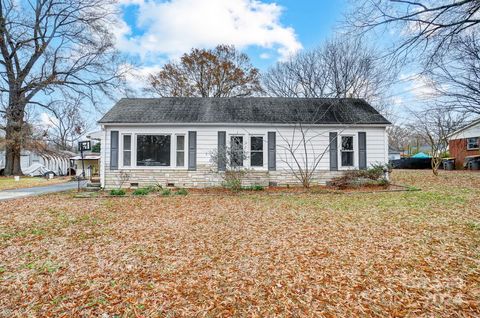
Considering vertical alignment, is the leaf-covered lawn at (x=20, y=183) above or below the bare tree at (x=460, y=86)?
below

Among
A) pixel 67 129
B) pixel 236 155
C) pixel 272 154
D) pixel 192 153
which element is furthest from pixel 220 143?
pixel 67 129

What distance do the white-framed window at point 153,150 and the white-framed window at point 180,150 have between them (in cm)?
36

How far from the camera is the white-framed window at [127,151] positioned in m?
11.7

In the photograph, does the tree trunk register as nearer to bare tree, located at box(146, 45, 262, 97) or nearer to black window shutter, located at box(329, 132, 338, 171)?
bare tree, located at box(146, 45, 262, 97)

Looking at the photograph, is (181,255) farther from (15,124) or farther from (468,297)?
(15,124)

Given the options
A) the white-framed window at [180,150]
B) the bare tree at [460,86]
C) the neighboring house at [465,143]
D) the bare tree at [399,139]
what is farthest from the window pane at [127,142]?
the bare tree at [399,139]

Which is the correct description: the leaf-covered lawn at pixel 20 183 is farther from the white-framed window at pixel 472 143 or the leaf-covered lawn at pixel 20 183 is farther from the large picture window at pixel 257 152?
the white-framed window at pixel 472 143

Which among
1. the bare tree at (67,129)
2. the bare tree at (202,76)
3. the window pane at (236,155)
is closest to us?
the window pane at (236,155)

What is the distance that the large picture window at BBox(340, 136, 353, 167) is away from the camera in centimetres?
1203

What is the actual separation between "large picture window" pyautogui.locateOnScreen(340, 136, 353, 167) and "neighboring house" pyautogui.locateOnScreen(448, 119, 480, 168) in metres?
15.4

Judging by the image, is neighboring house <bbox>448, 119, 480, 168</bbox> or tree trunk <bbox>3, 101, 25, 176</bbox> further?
neighboring house <bbox>448, 119, 480, 168</bbox>

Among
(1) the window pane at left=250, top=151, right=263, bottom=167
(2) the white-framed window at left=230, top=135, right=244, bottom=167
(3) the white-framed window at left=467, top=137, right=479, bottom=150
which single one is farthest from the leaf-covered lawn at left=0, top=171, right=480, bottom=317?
(3) the white-framed window at left=467, top=137, right=479, bottom=150

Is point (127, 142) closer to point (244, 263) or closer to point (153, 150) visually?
point (153, 150)

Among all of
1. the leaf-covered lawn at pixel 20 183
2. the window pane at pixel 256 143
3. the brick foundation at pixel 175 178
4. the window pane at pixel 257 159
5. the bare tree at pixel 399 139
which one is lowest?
the leaf-covered lawn at pixel 20 183
